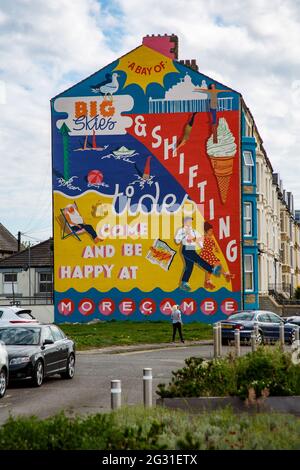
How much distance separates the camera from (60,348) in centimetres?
2167

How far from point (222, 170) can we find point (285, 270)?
3019 centimetres

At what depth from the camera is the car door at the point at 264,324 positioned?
34344 millimetres

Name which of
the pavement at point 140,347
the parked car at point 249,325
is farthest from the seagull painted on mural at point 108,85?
the parked car at point 249,325

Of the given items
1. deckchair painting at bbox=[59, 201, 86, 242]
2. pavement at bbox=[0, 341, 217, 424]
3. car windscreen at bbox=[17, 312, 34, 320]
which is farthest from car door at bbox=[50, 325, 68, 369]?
deckchair painting at bbox=[59, 201, 86, 242]

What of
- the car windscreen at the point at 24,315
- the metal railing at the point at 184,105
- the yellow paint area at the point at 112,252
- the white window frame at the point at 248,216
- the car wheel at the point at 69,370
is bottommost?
the car wheel at the point at 69,370

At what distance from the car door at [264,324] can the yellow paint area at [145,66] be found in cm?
1914

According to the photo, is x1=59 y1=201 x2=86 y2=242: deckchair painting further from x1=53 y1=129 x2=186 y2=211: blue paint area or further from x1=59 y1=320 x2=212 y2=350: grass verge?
x1=59 y1=320 x2=212 y2=350: grass verge

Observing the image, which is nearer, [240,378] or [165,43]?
[240,378]

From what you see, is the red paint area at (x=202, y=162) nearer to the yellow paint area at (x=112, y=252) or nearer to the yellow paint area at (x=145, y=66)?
the yellow paint area at (x=112, y=252)

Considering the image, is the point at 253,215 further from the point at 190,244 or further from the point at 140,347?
the point at 140,347

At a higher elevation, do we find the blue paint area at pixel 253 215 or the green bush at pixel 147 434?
the blue paint area at pixel 253 215

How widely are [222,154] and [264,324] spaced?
55.9 ft

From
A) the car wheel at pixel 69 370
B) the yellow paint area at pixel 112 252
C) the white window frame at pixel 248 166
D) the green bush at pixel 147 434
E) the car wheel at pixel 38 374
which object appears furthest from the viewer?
the white window frame at pixel 248 166

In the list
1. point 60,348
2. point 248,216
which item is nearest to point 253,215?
point 248,216
